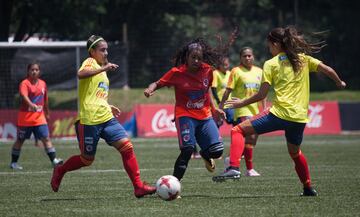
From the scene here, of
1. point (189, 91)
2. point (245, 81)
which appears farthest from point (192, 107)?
point (245, 81)

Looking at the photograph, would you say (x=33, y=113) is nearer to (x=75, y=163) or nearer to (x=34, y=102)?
(x=34, y=102)

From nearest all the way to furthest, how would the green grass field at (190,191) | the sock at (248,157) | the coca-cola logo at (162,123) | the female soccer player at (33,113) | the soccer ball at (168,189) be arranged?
1. the green grass field at (190,191)
2. the soccer ball at (168,189)
3. the sock at (248,157)
4. the female soccer player at (33,113)
5. the coca-cola logo at (162,123)

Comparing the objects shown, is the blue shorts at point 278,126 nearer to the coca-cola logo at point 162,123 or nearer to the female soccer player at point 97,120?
the female soccer player at point 97,120

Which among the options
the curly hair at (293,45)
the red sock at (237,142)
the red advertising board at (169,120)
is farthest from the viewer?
the red advertising board at (169,120)

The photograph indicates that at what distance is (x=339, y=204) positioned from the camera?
9.84 meters

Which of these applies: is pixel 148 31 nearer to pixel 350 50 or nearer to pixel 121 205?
pixel 350 50

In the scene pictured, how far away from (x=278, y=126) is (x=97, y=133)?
2.27 meters

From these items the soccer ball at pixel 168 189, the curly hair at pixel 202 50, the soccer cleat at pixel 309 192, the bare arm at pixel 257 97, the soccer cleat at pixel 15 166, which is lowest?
the soccer cleat at pixel 15 166

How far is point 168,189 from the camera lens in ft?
33.5

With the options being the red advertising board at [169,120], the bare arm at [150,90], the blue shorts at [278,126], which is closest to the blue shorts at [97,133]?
the bare arm at [150,90]

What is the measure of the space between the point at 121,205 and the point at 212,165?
2.05m

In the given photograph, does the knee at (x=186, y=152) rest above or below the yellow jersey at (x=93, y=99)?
below

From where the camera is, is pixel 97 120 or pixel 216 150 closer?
pixel 97 120

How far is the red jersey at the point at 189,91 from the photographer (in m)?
11.3
